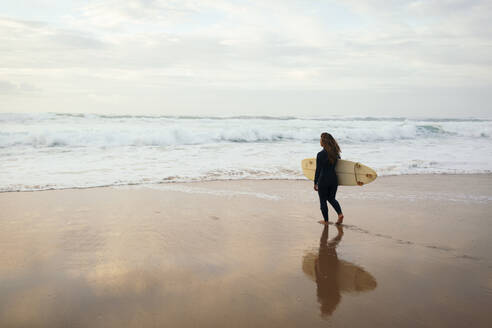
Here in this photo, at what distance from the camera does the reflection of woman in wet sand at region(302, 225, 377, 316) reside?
3430mm

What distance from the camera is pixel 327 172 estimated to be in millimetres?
6047

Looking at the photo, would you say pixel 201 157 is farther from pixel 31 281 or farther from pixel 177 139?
pixel 31 281

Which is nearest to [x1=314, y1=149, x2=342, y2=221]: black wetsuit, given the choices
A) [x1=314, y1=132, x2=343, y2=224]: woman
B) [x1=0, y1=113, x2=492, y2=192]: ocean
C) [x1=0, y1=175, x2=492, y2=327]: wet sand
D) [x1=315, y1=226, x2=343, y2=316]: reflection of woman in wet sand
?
[x1=314, y1=132, x2=343, y2=224]: woman

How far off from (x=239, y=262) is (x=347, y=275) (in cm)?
117

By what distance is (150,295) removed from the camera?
344 centimetres

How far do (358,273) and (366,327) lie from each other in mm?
1104

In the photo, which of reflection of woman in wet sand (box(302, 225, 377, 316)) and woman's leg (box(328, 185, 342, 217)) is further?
woman's leg (box(328, 185, 342, 217))

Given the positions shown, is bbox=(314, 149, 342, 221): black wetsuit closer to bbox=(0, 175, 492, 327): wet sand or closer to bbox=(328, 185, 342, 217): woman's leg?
bbox=(328, 185, 342, 217): woman's leg

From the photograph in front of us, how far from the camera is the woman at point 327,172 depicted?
595 cm

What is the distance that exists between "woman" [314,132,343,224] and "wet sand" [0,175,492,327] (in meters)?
0.33

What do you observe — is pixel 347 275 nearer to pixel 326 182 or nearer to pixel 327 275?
pixel 327 275

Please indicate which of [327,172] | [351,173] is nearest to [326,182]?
[327,172]

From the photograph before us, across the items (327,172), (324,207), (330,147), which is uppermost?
(330,147)

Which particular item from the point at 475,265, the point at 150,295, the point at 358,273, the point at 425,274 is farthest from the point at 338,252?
the point at 150,295
